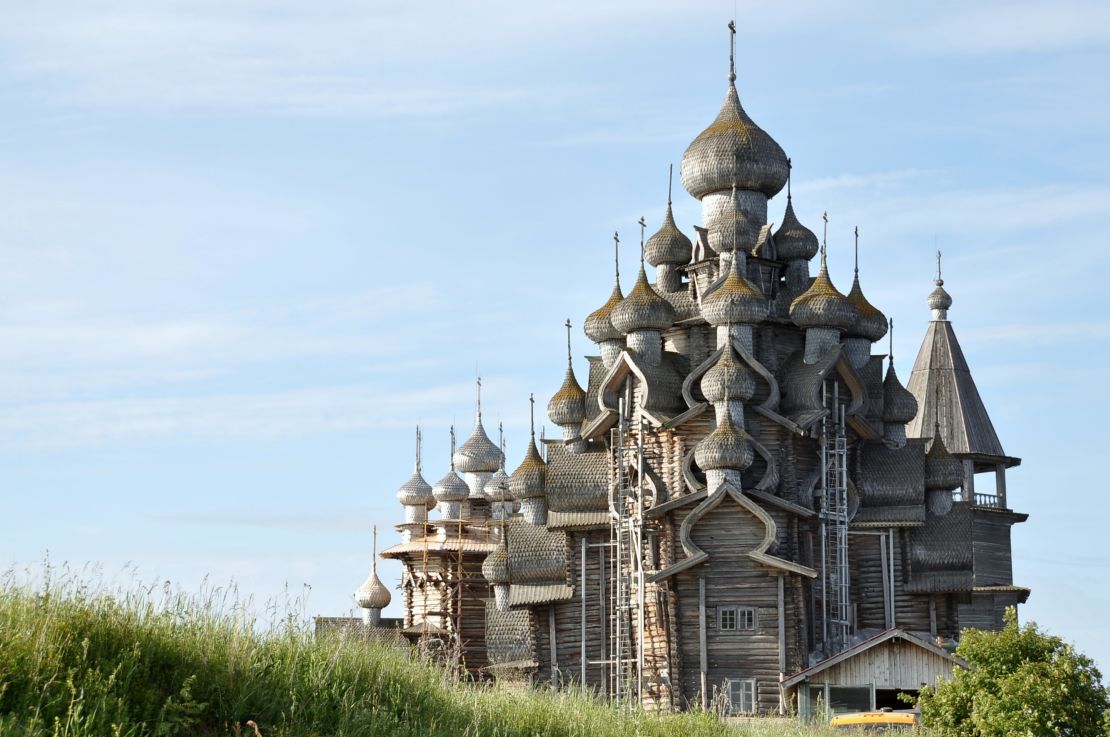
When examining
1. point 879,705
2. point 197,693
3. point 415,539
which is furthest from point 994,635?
point 415,539

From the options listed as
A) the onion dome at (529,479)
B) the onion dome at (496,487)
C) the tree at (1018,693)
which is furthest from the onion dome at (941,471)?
the onion dome at (496,487)

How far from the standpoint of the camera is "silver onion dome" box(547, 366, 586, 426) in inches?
1516

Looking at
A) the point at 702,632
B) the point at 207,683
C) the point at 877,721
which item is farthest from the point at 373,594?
the point at 207,683

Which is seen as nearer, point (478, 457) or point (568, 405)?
point (568, 405)

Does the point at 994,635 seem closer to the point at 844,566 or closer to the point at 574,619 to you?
the point at 844,566

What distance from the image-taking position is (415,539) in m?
54.8

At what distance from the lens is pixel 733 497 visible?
33406 millimetres

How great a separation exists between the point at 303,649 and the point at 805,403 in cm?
2082

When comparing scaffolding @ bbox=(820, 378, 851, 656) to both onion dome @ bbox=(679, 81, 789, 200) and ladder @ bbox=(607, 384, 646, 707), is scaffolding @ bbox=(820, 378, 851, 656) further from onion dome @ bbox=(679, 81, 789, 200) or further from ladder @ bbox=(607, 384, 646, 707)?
onion dome @ bbox=(679, 81, 789, 200)

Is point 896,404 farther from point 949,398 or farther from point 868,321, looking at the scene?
point 949,398

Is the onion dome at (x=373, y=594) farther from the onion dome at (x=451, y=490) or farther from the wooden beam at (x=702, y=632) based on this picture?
the wooden beam at (x=702, y=632)

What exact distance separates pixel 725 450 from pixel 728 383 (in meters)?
1.59

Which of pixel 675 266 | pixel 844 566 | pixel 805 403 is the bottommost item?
pixel 844 566

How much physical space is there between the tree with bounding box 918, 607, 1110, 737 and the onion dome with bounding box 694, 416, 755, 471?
9425 mm
